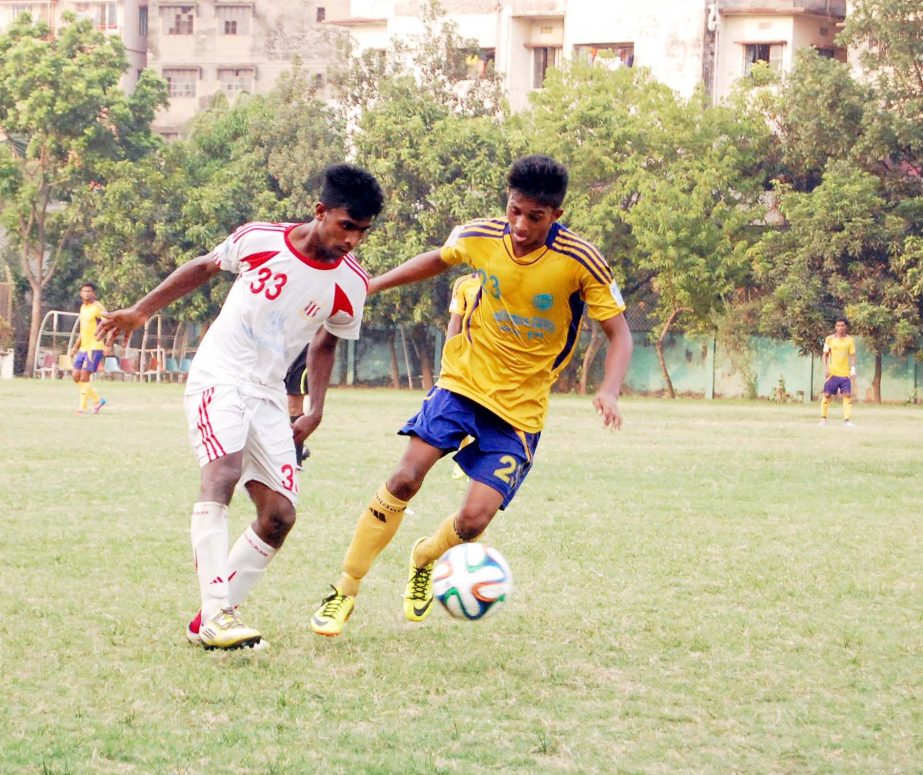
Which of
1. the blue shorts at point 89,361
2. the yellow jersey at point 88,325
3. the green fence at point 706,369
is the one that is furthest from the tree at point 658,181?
the blue shorts at point 89,361

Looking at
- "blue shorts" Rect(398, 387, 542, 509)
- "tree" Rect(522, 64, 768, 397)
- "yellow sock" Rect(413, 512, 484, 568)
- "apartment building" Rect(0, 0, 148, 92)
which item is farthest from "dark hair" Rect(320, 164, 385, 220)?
"apartment building" Rect(0, 0, 148, 92)

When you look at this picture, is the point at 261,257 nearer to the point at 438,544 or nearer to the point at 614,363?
the point at 438,544

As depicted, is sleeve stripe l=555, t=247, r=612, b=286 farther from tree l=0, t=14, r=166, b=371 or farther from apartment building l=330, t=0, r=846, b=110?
tree l=0, t=14, r=166, b=371

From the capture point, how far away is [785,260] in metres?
41.8

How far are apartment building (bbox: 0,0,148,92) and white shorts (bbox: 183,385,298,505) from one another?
61723mm

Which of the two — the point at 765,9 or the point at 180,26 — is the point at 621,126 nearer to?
the point at 765,9

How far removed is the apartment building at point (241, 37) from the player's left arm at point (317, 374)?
198 ft

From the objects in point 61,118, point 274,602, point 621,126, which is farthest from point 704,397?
point 274,602

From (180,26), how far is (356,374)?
25.4 metres

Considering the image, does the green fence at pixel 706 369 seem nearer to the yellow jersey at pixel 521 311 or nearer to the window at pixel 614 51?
the window at pixel 614 51

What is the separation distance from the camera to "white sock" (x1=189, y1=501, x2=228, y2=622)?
6.08m

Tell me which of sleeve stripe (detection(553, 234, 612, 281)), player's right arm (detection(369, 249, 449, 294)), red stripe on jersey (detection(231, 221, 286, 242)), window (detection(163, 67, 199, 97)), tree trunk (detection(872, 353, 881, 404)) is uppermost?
window (detection(163, 67, 199, 97))

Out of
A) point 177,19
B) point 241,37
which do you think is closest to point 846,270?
point 241,37

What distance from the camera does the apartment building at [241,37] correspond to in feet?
215
